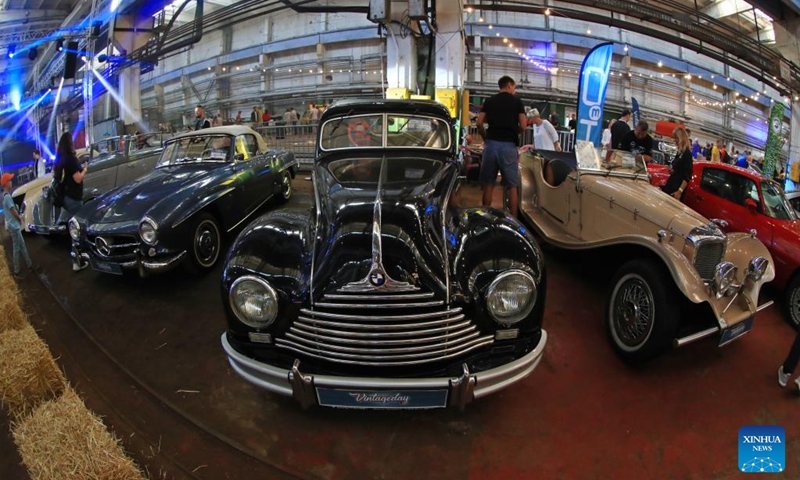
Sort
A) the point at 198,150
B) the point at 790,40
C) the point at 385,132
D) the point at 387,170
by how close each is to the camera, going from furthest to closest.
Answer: the point at 790,40 < the point at 198,150 < the point at 385,132 < the point at 387,170

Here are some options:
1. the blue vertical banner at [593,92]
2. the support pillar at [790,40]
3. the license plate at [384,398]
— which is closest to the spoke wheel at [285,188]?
the license plate at [384,398]

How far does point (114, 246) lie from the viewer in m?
3.40

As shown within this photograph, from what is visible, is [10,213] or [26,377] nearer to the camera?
[26,377]

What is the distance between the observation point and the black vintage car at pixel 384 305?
1.72m

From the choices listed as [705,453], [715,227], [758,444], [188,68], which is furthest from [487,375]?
[188,68]

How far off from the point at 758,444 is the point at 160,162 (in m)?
6.38

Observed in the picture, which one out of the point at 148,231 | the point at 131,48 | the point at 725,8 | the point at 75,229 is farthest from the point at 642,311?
the point at 725,8

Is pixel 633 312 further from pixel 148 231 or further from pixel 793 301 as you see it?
pixel 148 231

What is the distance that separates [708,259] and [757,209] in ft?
7.58

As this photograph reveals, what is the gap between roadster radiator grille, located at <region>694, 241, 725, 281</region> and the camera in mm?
2498

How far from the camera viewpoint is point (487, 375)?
1.75 metres

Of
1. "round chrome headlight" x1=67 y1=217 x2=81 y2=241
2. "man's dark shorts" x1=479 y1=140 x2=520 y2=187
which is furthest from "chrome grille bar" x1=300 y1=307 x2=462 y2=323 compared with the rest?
"round chrome headlight" x1=67 y1=217 x2=81 y2=241

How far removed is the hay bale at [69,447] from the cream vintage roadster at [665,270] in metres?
3.04

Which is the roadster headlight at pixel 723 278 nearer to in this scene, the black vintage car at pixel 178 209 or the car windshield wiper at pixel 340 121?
the car windshield wiper at pixel 340 121
